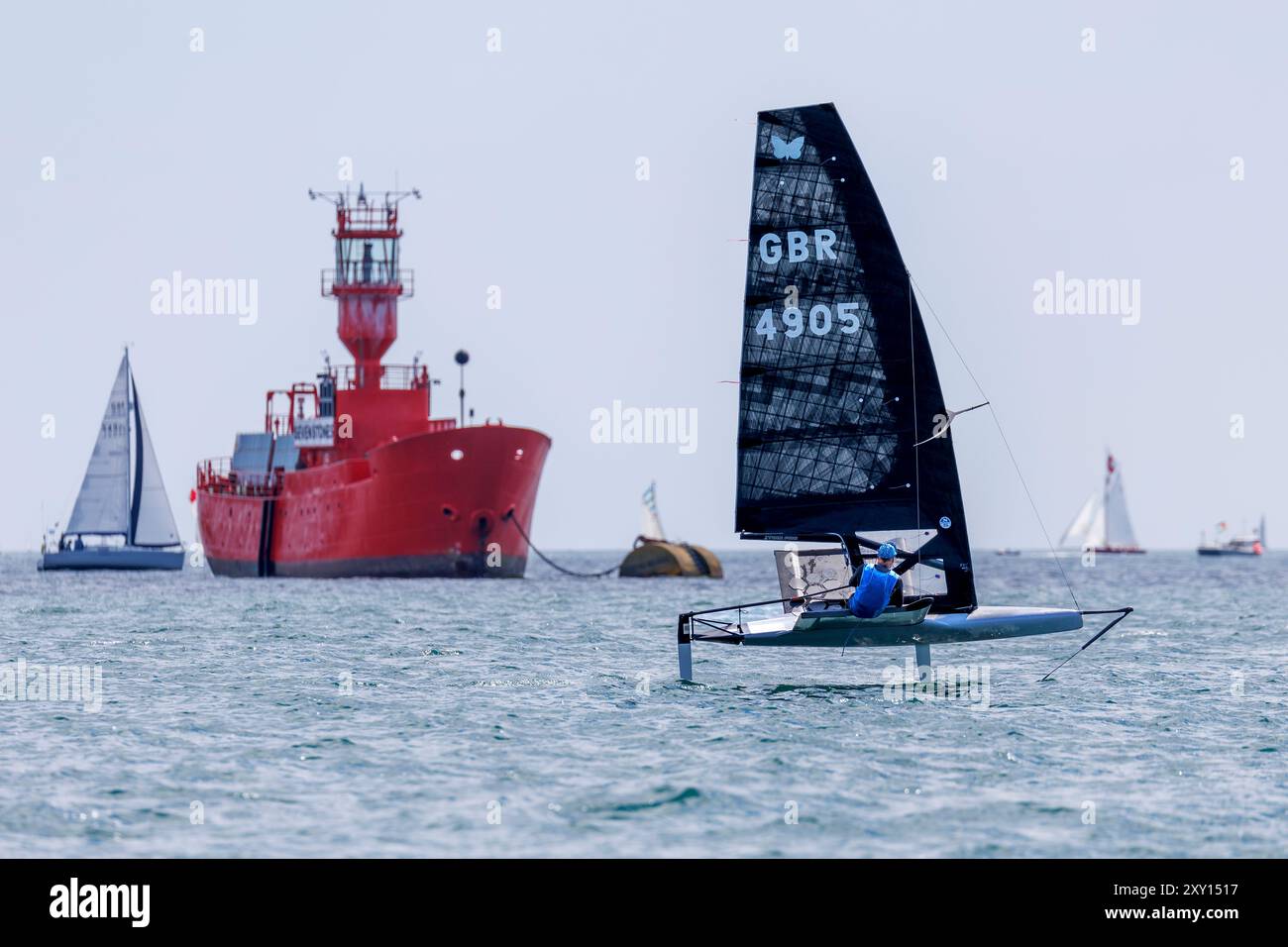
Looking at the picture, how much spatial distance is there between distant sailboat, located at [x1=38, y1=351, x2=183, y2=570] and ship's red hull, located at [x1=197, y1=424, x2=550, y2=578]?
1004 inches

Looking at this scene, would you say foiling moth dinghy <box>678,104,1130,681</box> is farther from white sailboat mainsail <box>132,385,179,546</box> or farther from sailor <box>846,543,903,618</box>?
white sailboat mainsail <box>132,385,179,546</box>

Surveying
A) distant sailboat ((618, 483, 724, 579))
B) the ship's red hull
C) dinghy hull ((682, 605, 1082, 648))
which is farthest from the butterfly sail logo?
distant sailboat ((618, 483, 724, 579))

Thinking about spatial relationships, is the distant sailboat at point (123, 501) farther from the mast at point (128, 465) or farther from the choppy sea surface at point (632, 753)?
the choppy sea surface at point (632, 753)

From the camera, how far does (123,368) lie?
329 ft

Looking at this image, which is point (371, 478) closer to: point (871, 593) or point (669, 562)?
point (669, 562)

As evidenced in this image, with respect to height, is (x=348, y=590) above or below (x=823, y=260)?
below

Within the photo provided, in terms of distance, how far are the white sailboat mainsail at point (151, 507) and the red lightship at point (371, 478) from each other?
906 cm

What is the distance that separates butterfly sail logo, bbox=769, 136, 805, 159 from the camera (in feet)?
84.8

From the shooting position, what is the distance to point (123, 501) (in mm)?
103250

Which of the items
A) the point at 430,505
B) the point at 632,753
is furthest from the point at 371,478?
the point at 632,753
